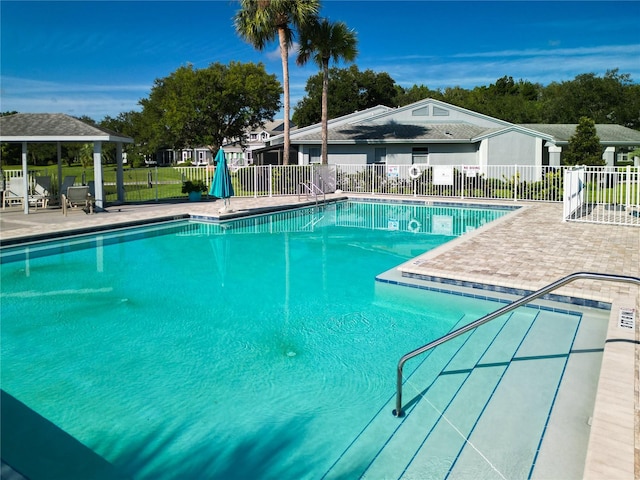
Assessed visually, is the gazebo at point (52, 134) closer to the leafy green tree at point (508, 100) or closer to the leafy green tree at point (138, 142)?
the leafy green tree at point (508, 100)

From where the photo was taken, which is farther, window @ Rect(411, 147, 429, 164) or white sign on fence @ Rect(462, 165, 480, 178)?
window @ Rect(411, 147, 429, 164)

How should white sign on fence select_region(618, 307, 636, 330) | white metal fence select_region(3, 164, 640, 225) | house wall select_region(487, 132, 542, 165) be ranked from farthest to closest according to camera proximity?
1. house wall select_region(487, 132, 542, 165)
2. white metal fence select_region(3, 164, 640, 225)
3. white sign on fence select_region(618, 307, 636, 330)

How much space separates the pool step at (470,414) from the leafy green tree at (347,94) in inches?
2022

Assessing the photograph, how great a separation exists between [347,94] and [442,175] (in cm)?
3676

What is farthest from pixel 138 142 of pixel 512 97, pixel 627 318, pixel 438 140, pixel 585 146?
pixel 627 318

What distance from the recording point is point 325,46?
2433 cm

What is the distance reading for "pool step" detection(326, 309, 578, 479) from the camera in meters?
3.59


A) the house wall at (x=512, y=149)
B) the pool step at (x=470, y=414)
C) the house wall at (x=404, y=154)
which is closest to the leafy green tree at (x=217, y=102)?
the house wall at (x=404, y=154)

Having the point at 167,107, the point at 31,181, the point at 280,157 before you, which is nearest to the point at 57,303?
the point at 31,181

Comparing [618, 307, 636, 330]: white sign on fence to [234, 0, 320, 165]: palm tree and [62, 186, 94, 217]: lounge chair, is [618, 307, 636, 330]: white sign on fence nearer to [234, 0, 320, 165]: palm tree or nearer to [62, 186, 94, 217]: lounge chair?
[62, 186, 94, 217]: lounge chair

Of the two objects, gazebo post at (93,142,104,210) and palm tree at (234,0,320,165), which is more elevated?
palm tree at (234,0,320,165)

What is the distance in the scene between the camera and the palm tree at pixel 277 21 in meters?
22.6

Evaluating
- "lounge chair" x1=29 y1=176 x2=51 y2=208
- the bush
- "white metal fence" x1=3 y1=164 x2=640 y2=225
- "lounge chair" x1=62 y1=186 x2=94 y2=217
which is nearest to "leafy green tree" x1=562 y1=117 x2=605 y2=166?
"white metal fence" x1=3 y1=164 x2=640 y2=225

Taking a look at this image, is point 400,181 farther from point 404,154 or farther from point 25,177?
point 25,177
